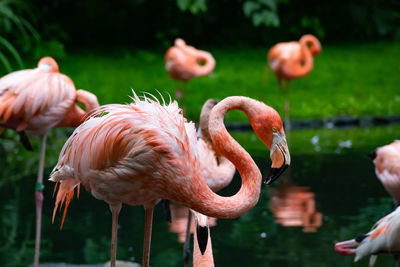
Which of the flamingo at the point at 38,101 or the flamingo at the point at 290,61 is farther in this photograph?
the flamingo at the point at 290,61

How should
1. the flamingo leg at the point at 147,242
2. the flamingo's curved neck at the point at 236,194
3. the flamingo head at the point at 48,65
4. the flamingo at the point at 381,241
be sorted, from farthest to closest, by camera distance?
the flamingo head at the point at 48,65
the flamingo at the point at 381,241
the flamingo leg at the point at 147,242
the flamingo's curved neck at the point at 236,194

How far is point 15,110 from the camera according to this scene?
469 cm

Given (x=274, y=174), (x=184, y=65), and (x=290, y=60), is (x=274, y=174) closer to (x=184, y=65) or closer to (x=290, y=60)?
(x=184, y=65)

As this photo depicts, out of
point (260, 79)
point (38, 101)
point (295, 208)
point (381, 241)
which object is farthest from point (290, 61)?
point (381, 241)

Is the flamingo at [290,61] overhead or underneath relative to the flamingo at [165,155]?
overhead

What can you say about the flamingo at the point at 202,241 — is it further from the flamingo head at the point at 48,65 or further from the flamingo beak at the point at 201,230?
the flamingo head at the point at 48,65

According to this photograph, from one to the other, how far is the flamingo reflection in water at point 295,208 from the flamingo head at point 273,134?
240 cm

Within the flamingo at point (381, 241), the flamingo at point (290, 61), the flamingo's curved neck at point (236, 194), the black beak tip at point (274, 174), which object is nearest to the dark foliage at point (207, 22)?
the flamingo at point (290, 61)

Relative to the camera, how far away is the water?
15.8 ft

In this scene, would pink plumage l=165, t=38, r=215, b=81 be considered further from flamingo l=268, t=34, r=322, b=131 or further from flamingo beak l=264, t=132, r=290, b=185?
flamingo beak l=264, t=132, r=290, b=185

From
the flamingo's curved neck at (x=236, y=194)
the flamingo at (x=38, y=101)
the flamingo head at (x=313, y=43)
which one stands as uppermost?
the flamingo head at (x=313, y=43)

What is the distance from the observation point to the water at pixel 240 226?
15.8ft

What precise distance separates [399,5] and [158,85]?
8.00 metres

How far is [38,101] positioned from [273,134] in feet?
7.11
